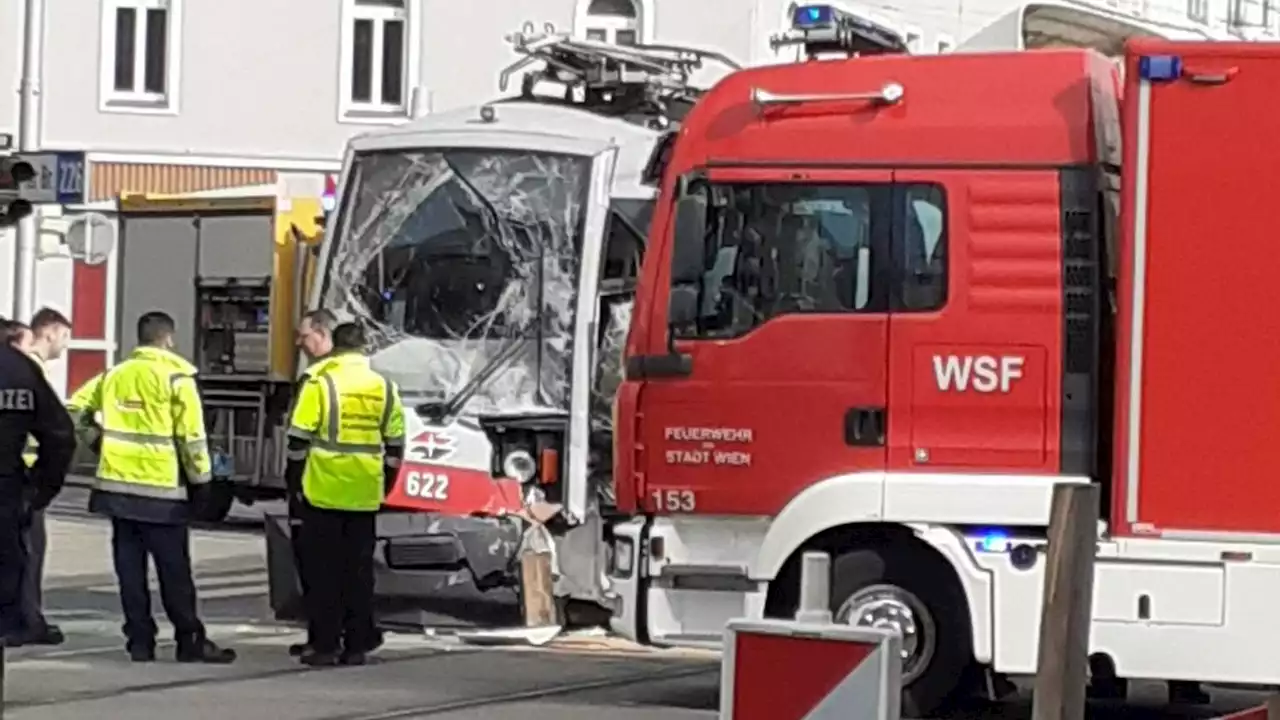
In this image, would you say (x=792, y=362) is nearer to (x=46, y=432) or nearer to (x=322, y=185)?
(x=46, y=432)

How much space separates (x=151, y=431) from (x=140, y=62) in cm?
2151

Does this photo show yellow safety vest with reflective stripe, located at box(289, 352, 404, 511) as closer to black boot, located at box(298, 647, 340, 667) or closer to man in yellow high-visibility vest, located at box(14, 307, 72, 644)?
black boot, located at box(298, 647, 340, 667)

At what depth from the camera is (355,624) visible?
1336 cm

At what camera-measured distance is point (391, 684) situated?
1257 centimetres

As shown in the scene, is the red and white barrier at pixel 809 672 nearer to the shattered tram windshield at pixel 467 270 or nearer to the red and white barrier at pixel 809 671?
the red and white barrier at pixel 809 671

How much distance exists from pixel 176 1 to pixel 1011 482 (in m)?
24.8

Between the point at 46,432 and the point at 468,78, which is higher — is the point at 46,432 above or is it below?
below

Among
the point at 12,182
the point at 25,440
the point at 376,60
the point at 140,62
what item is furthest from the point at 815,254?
the point at 140,62

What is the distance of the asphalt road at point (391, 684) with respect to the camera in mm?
11516

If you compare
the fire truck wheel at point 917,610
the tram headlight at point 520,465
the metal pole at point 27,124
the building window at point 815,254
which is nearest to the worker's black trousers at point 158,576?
the tram headlight at point 520,465

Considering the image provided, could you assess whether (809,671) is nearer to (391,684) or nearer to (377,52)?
(391,684)

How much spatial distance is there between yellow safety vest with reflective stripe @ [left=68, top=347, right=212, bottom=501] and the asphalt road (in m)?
0.94

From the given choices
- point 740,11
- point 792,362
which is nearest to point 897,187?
point 792,362

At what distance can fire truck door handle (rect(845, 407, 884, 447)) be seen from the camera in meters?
10.9
